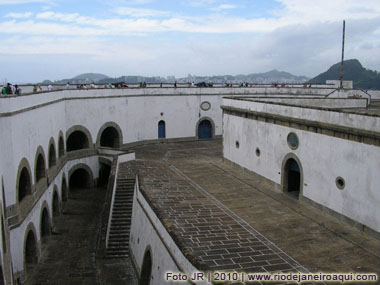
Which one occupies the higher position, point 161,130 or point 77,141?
point 161,130

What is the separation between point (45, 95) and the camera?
59.2 feet

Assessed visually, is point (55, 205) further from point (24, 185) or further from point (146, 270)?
point (146, 270)

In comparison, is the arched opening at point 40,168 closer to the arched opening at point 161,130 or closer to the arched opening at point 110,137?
the arched opening at point 110,137

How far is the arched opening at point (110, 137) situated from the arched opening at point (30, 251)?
35.2ft

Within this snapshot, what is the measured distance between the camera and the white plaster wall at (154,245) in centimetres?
972

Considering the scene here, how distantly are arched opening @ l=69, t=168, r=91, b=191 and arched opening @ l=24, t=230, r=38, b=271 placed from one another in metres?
8.92

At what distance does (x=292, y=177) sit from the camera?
15289mm

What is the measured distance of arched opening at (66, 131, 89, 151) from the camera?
23.5m

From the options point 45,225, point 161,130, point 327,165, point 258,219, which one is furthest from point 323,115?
point 161,130

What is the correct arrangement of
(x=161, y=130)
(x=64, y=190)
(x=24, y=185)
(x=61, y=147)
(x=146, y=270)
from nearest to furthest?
(x=146, y=270) → (x=24, y=185) → (x=61, y=147) → (x=64, y=190) → (x=161, y=130)

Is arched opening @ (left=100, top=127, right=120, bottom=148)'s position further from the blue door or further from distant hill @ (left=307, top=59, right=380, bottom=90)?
distant hill @ (left=307, top=59, right=380, bottom=90)

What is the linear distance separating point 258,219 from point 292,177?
3.63 metres

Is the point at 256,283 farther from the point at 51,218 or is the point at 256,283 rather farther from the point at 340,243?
the point at 51,218

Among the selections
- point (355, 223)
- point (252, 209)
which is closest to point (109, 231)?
point (252, 209)
